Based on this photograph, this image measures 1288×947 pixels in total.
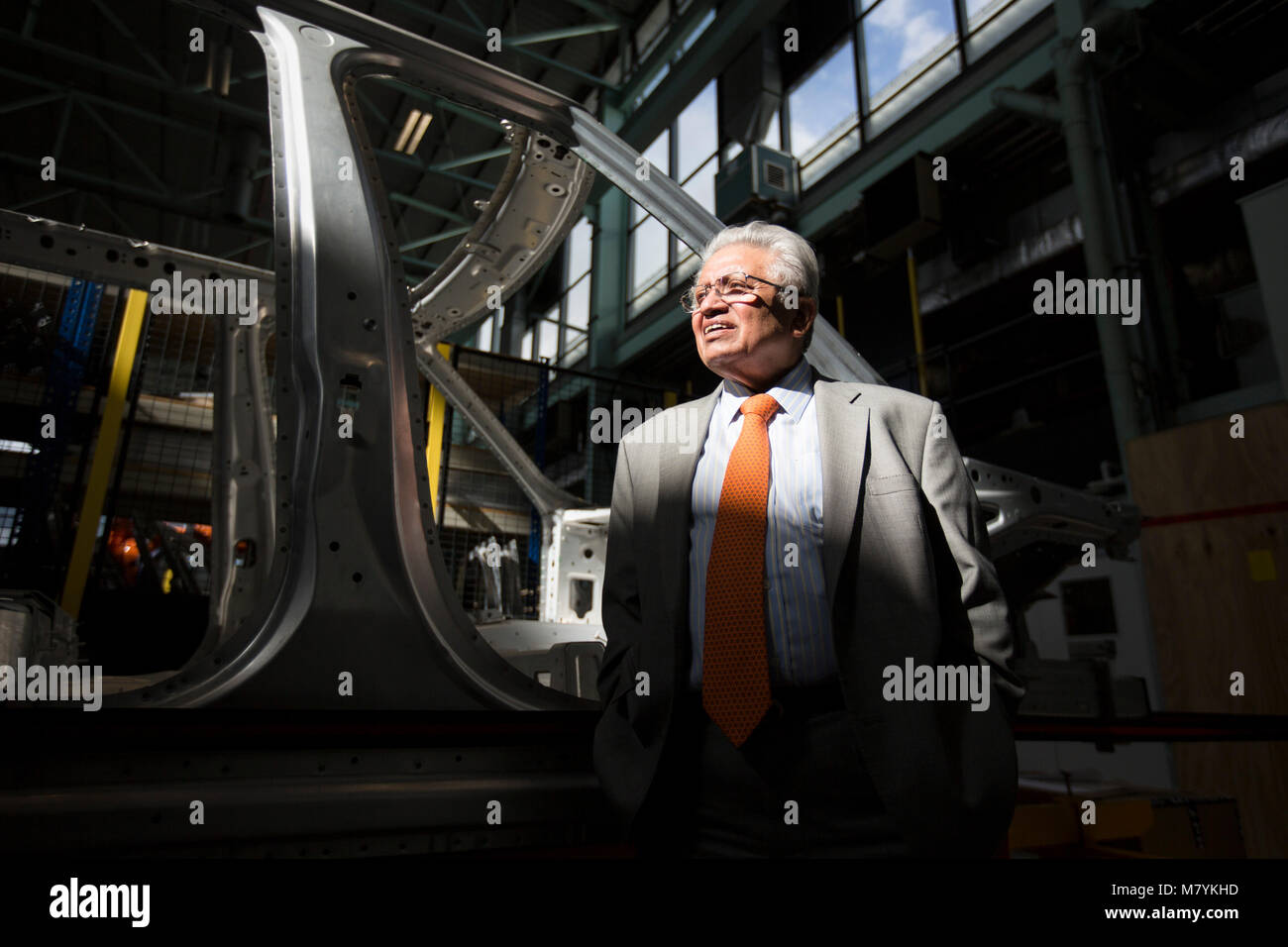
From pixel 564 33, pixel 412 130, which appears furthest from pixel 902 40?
pixel 412 130

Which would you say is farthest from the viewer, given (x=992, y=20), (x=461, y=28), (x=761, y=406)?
(x=461, y=28)

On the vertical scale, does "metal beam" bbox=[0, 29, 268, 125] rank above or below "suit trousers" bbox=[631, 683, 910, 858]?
above

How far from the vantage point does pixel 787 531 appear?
1.24 meters

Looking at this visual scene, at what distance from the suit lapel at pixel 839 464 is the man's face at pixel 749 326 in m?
0.13

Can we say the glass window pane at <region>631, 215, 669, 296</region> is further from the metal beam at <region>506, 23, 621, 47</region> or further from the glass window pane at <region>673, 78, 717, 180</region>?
the metal beam at <region>506, 23, 621, 47</region>

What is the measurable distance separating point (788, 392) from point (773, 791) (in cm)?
70

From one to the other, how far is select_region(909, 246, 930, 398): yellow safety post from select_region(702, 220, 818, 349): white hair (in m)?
6.96

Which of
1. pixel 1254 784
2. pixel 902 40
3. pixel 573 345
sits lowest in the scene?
pixel 1254 784

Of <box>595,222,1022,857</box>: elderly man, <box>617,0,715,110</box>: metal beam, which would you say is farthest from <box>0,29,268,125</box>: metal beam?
<box>595,222,1022,857</box>: elderly man

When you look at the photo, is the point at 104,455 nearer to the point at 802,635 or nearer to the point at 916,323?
the point at 802,635

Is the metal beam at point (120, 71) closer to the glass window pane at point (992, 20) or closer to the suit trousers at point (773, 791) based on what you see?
the glass window pane at point (992, 20)

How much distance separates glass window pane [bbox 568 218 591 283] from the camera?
570 inches
